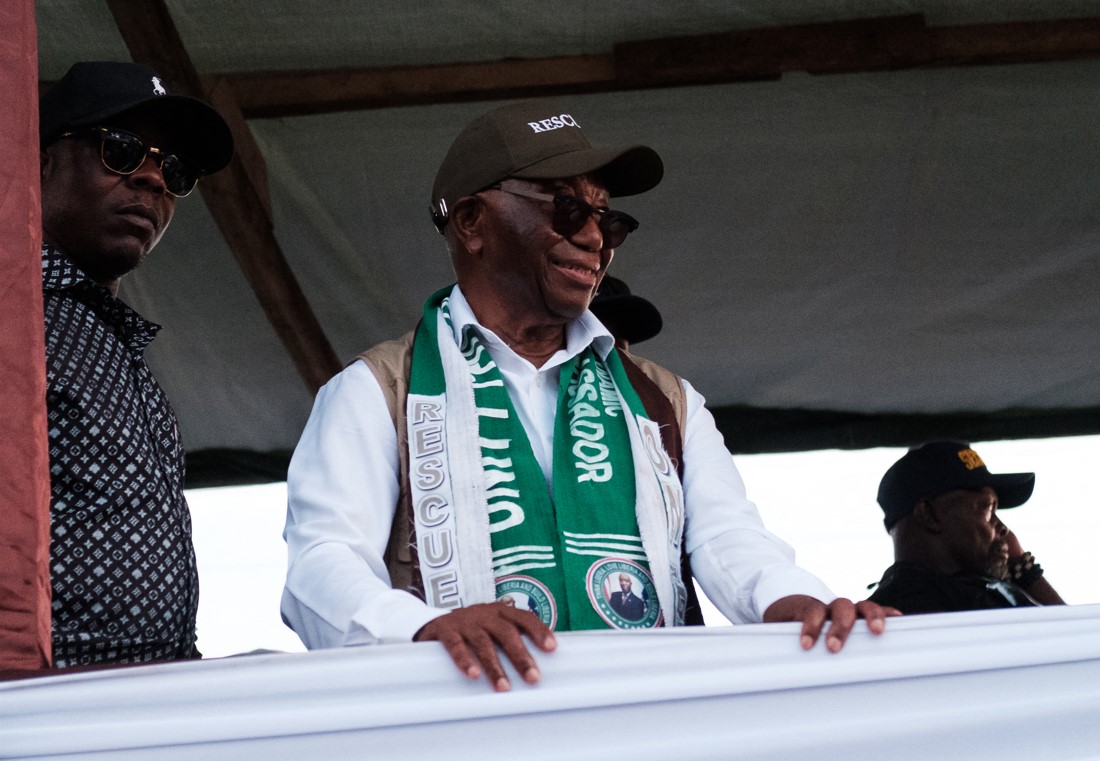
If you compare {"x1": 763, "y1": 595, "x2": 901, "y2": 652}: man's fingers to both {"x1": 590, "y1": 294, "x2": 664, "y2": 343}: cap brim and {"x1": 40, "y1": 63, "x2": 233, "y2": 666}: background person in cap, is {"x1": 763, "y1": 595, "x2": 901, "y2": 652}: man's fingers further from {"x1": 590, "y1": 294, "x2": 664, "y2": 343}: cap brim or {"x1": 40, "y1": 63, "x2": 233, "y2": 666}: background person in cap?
{"x1": 590, "y1": 294, "x2": 664, "y2": 343}: cap brim

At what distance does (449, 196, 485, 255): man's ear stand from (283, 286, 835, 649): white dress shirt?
87 millimetres

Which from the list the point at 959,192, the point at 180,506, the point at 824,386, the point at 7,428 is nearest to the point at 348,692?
the point at 7,428

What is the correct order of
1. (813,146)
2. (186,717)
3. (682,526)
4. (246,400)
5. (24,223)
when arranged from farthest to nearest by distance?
(246,400)
(813,146)
(682,526)
(24,223)
(186,717)

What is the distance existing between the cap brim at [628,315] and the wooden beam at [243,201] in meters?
1.25

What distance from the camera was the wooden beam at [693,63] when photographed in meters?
3.48

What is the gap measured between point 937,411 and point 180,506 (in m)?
3.59

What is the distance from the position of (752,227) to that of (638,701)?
2965mm

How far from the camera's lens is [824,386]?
4.75 m

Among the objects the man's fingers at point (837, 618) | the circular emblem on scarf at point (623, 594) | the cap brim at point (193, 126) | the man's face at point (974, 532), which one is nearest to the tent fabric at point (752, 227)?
the man's face at point (974, 532)

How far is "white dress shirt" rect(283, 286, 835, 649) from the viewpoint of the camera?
1.49 meters

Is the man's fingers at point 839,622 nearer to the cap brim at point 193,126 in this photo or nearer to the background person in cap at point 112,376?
the background person in cap at point 112,376

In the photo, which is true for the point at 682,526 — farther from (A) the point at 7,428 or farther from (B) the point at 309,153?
(B) the point at 309,153

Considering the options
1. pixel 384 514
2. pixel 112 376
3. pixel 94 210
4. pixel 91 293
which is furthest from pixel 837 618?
pixel 94 210

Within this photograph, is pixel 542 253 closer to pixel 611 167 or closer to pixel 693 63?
pixel 611 167
